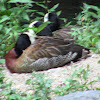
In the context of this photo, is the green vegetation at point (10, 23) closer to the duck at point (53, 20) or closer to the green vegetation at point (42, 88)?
the duck at point (53, 20)

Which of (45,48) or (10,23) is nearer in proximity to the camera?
(45,48)

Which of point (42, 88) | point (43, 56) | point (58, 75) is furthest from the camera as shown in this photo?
point (43, 56)

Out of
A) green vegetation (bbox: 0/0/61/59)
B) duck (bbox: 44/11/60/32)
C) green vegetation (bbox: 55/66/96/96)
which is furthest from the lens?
duck (bbox: 44/11/60/32)

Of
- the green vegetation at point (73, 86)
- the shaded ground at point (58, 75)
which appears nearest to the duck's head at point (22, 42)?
the shaded ground at point (58, 75)

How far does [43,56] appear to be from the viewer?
5.93m

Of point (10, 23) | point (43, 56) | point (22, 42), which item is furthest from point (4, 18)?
point (43, 56)

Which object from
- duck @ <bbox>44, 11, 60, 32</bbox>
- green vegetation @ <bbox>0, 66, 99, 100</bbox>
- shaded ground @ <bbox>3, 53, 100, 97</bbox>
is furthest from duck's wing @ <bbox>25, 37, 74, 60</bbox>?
duck @ <bbox>44, 11, 60, 32</bbox>

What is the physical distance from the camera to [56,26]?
8133 millimetres

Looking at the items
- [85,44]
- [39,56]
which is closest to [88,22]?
[85,44]

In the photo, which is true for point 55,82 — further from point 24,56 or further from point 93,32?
point 93,32

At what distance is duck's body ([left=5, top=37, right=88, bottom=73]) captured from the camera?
586cm

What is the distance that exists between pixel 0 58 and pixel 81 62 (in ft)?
5.65

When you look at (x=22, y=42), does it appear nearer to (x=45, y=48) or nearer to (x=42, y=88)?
(x=45, y=48)

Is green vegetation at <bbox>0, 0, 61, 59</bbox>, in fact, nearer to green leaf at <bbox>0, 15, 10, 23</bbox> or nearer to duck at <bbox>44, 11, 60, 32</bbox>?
green leaf at <bbox>0, 15, 10, 23</bbox>
